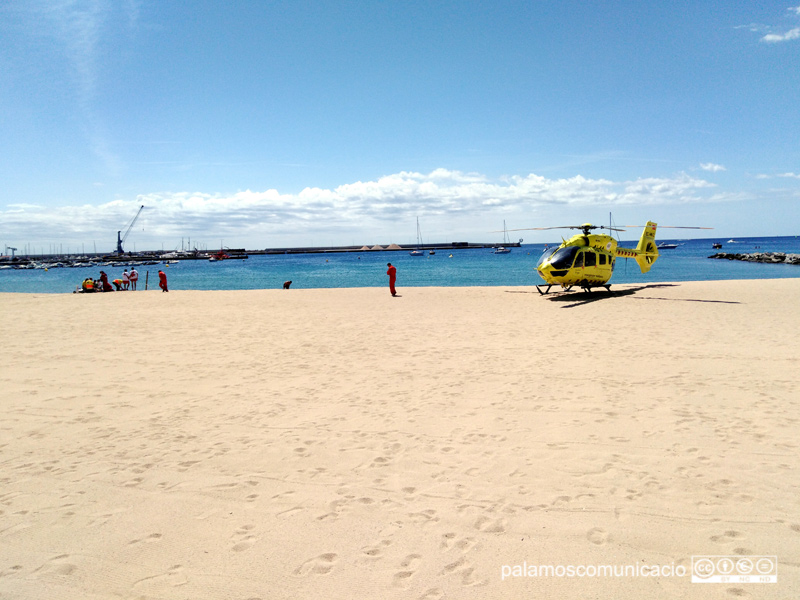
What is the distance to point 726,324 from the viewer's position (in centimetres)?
1221

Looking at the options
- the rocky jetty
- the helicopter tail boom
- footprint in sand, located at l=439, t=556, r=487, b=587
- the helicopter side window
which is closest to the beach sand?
footprint in sand, located at l=439, t=556, r=487, b=587

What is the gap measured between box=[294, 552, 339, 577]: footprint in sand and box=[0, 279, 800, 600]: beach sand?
0.07 ft

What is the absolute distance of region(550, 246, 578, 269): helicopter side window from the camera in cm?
1836

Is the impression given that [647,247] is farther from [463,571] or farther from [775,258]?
[775,258]

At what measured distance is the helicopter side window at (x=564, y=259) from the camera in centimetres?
1836

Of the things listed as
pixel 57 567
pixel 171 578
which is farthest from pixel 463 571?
pixel 57 567

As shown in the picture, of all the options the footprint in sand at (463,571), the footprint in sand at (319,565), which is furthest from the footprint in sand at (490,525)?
the footprint in sand at (319,565)

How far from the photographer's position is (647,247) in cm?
2406

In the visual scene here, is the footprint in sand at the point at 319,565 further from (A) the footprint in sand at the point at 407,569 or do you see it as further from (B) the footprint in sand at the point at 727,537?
(B) the footprint in sand at the point at 727,537

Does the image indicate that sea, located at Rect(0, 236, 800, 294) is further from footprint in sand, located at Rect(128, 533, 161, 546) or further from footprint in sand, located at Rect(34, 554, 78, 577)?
footprint in sand, located at Rect(34, 554, 78, 577)

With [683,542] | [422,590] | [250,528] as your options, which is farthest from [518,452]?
[250,528]

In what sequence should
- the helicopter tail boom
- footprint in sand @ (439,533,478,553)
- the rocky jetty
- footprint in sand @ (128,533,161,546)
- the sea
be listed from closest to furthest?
footprint in sand @ (439,533,478,553) → footprint in sand @ (128,533,161,546) → the helicopter tail boom → the sea → the rocky jetty

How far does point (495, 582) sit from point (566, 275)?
55.7ft

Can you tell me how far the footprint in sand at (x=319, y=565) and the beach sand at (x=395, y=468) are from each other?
2cm
